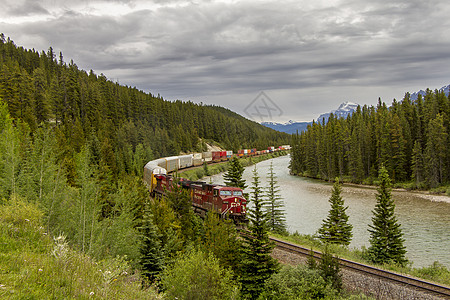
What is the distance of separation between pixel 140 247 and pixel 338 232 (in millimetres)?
23185

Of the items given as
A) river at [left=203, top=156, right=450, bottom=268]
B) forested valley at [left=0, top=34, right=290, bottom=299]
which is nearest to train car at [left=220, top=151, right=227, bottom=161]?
forested valley at [left=0, top=34, right=290, bottom=299]

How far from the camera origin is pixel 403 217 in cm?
4612

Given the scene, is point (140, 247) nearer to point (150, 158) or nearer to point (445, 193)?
point (445, 193)

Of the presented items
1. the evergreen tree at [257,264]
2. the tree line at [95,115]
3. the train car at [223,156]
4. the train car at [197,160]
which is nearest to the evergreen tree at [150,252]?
the evergreen tree at [257,264]

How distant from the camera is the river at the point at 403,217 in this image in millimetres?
33219

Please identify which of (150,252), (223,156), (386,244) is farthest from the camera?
(223,156)

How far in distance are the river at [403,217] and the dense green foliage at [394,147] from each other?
11957 mm

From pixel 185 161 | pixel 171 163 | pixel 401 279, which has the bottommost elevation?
pixel 401 279

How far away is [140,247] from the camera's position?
23.1 m

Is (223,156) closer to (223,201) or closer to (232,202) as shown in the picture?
(232,202)

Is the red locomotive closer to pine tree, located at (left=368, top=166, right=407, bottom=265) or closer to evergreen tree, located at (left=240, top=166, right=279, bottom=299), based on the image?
evergreen tree, located at (left=240, top=166, right=279, bottom=299)

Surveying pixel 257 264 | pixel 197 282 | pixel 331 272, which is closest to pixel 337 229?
pixel 331 272

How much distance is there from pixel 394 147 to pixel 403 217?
1674 inches

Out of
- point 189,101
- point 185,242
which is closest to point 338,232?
point 185,242
